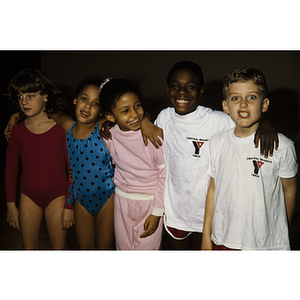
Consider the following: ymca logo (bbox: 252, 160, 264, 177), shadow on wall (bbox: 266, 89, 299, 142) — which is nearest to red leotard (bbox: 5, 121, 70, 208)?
ymca logo (bbox: 252, 160, 264, 177)

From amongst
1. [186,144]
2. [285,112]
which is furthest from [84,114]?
[285,112]

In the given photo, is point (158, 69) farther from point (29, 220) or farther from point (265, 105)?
point (29, 220)

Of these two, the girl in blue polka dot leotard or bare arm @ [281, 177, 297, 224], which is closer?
bare arm @ [281, 177, 297, 224]

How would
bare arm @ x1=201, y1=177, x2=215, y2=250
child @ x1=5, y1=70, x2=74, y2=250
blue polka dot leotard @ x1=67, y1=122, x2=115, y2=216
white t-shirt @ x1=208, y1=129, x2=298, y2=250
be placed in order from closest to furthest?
white t-shirt @ x1=208, y1=129, x2=298, y2=250 → bare arm @ x1=201, y1=177, x2=215, y2=250 → blue polka dot leotard @ x1=67, y1=122, x2=115, y2=216 → child @ x1=5, y1=70, x2=74, y2=250

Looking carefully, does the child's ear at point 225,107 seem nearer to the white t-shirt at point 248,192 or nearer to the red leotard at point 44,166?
the white t-shirt at point 248,192

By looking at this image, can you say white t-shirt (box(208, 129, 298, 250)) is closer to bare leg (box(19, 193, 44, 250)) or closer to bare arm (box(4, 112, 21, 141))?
bare leg (box(19, 193, 44, 250))

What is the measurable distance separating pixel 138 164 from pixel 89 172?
309 millimetres

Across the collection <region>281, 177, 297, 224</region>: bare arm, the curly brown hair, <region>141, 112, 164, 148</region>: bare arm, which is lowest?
<region>281, 177, 297, 224</region>: bare arm

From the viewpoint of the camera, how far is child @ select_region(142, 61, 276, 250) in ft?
6.40

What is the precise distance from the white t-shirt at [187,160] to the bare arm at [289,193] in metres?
0.42

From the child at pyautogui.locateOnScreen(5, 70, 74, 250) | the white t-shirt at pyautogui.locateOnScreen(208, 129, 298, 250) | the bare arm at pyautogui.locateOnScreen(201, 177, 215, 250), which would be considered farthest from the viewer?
the child at pyautogui.locateOnScreen(5, 70, 74, 250)

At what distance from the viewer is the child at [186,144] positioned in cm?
195

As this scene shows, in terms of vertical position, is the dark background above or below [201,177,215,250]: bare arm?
above

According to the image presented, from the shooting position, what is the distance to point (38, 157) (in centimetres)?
215
